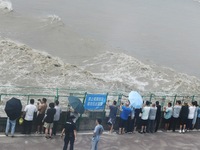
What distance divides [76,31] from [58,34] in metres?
2.73

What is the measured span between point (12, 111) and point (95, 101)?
3216 mm

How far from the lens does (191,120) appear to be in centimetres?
1549

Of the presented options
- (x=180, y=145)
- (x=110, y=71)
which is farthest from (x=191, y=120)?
(x=110, y=71)

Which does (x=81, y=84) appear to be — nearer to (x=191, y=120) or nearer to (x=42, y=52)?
(x=42, y=52)

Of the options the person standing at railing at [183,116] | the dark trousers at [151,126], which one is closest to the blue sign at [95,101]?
the dark trousers at [151,126]

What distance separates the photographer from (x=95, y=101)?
46.2 ft

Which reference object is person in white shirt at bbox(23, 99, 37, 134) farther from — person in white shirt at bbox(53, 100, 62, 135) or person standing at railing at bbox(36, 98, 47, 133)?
person in white shirt at bbox(53, 100, 62, 135)

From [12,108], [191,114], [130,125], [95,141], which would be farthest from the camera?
[191,114]

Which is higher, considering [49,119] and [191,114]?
[191,114]

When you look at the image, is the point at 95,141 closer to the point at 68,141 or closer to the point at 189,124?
the point at 68,141

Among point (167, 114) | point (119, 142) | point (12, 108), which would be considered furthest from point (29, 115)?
point (167, 114)

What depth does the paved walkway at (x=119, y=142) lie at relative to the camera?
1234cm

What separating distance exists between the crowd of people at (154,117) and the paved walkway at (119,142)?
0.29m

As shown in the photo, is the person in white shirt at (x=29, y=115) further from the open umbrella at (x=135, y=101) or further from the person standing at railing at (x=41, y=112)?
the open umbrella at (x=135, y=101)
